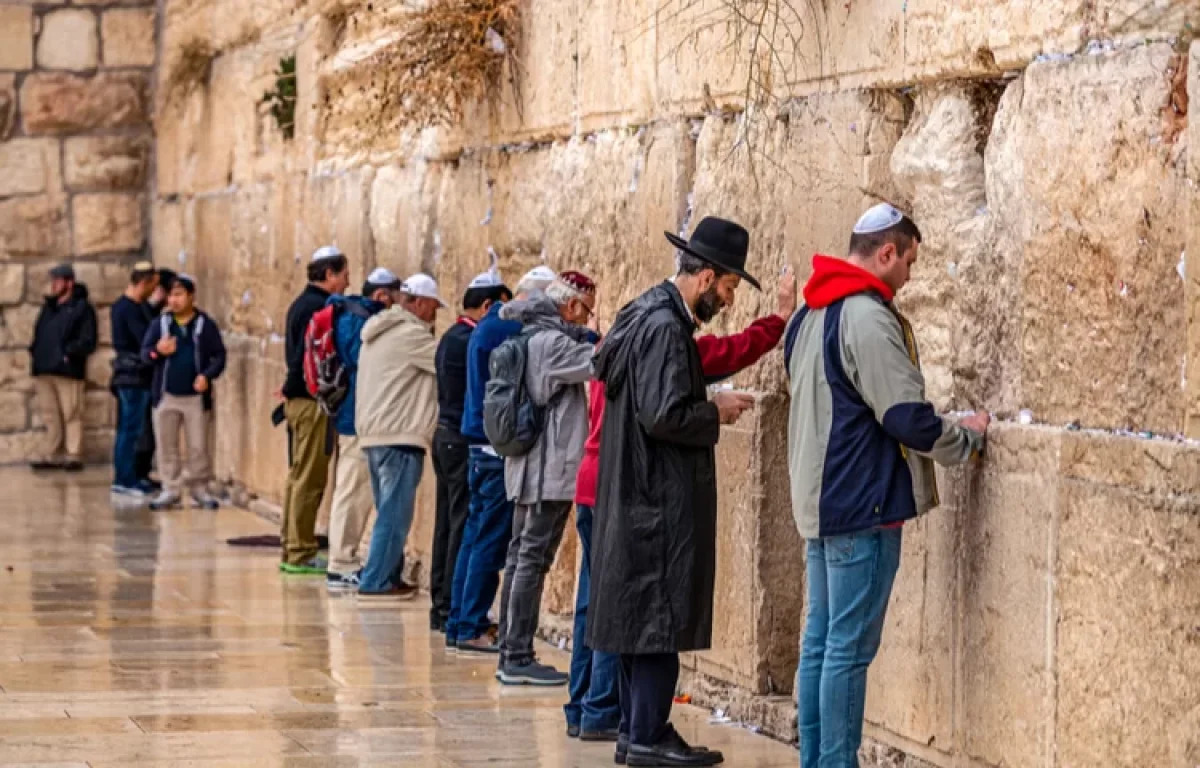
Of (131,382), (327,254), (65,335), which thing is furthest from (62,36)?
(327,254)

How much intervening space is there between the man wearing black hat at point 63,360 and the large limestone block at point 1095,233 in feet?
41.8

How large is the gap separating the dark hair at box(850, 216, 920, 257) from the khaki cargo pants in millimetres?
6117

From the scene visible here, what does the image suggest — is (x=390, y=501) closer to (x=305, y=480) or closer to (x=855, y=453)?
(x=305, y=480)

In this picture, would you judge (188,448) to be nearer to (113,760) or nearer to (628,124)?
(628,124)

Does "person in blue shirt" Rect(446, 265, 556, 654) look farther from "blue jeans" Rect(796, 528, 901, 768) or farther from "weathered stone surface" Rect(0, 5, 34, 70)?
"weathered stone surface" Rect(0, 5, 34, 70)

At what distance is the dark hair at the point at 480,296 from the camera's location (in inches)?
360

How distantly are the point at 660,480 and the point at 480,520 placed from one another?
2.36 metres

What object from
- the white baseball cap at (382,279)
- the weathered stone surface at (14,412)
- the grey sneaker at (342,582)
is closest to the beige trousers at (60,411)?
the weathered stone surface at (14,412)

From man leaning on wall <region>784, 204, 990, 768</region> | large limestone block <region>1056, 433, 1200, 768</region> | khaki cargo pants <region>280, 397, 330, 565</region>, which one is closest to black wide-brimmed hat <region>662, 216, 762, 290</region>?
man leaning on wall <region>784, 204, 990, 768</region>

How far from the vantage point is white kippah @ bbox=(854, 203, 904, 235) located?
5926 millimetres

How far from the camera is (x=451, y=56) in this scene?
34.1 feet

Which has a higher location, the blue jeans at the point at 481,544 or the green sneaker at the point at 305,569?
the blue jeans at the point at 481,544

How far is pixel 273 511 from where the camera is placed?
47.2 feet

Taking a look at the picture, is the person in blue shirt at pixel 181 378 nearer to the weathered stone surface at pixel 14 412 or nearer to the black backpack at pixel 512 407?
the weathered stone surface at pixel 14 412
